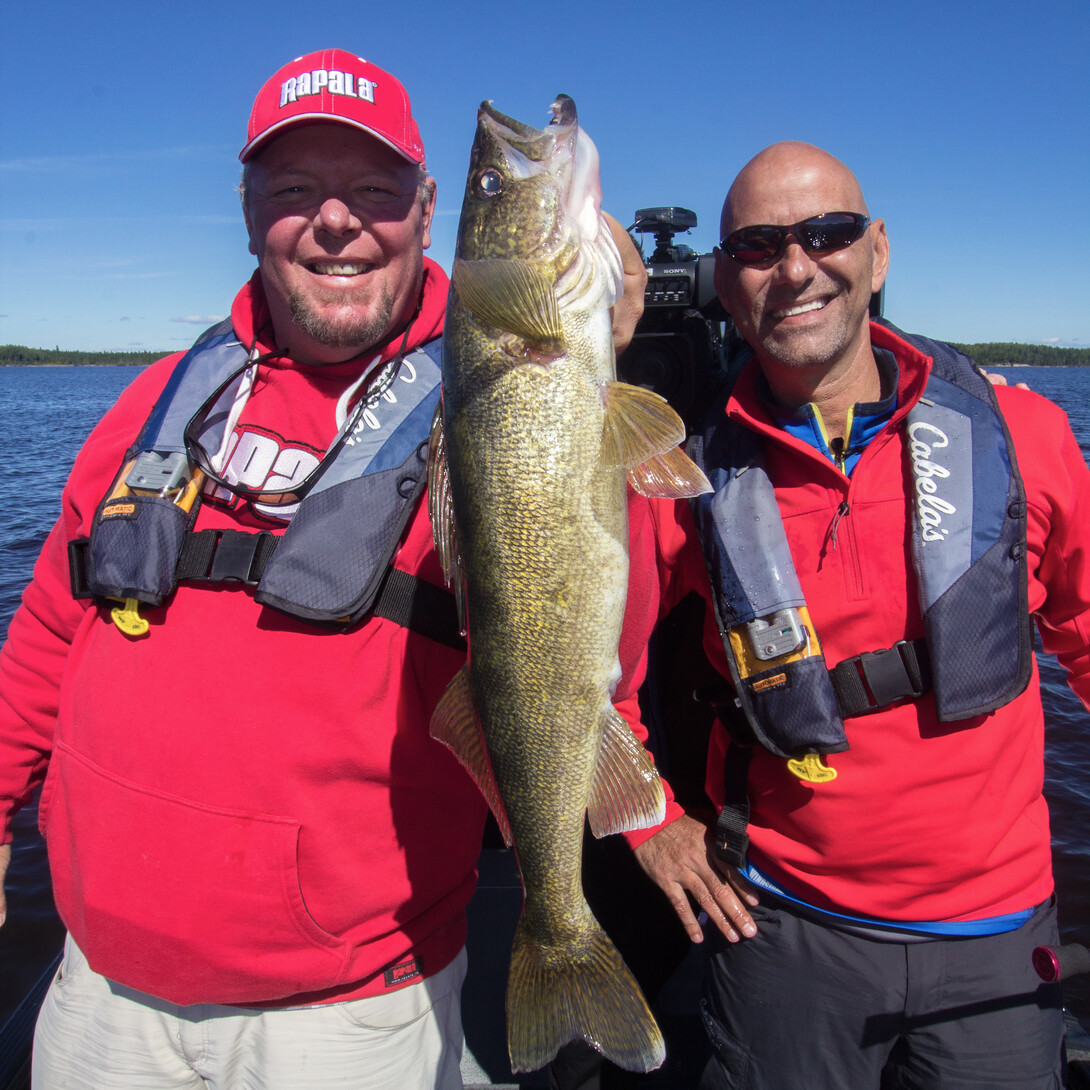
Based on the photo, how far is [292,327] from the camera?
2410 millimetres

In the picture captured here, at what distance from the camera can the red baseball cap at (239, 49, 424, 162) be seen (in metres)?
2.32

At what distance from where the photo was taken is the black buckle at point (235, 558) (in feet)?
7.20

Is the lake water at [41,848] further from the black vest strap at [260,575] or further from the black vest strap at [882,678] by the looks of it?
the black vest strap at [260,575]

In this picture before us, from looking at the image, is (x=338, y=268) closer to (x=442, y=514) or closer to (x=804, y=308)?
(x=442, y=514)

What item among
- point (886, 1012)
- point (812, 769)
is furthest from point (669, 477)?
point (886, 1012)

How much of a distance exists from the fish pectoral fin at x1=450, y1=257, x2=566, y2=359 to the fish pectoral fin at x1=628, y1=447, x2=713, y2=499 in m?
0.35

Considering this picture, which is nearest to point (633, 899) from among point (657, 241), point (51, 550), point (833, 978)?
point (833, 978)

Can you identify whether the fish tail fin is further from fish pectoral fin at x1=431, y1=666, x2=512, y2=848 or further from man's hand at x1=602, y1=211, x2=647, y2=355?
man's hand at x1=602, y1=211, x2=647, y2=355

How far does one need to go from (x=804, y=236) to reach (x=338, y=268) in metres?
1.51

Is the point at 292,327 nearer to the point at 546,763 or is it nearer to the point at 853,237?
the point at 546,763

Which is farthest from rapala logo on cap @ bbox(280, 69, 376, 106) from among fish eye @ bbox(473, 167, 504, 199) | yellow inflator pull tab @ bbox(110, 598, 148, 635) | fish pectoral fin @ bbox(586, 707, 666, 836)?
fish pectoral fin @ bbox(586, 707, 666, 836)

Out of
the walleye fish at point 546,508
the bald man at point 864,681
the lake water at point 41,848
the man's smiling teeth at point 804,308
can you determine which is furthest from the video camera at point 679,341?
the lake water at point 41,848

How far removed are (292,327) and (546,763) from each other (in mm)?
1544

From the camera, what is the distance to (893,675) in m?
2.37
